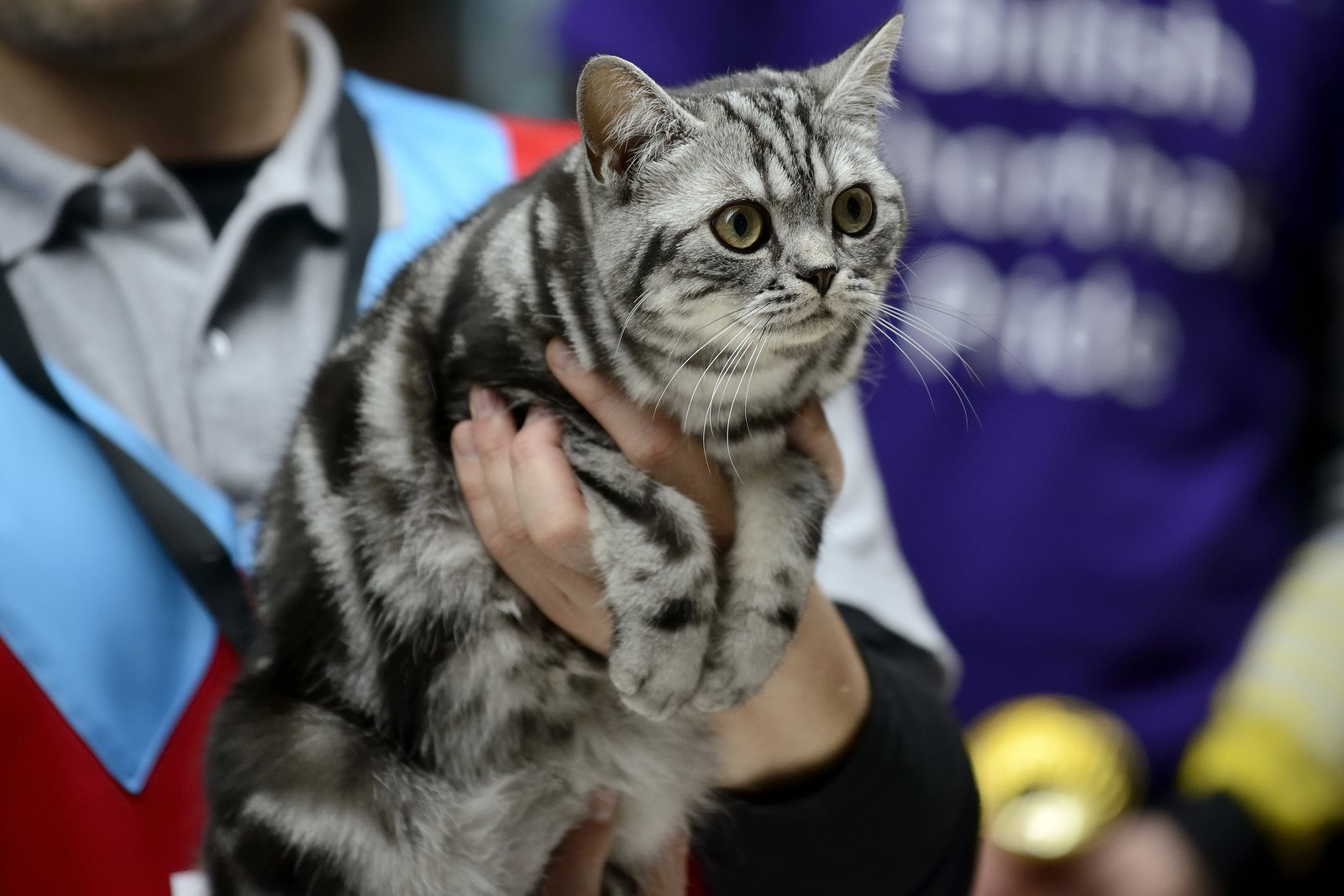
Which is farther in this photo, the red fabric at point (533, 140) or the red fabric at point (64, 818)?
the red fabric at point (533, 140)

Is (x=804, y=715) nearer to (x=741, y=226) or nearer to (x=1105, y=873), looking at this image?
(x=741, y=226)

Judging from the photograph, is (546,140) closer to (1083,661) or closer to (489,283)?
(489,283)

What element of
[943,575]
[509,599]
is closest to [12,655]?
[509,599]

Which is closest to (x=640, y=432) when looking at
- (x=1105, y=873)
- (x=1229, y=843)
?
(x=1105, y=873)

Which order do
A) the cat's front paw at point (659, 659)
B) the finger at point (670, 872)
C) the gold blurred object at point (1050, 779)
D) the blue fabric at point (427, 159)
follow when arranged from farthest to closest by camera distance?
the gold blurred object at point (1050, 779), the blue fabric at point (427, 159), the finger at point (670, 872), the cat's front paw at point (659, 659)

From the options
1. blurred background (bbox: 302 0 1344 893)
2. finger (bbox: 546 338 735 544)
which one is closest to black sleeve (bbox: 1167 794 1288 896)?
blurred background (bbox: 302 0 1344 893)

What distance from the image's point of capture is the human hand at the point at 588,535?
3.11ft

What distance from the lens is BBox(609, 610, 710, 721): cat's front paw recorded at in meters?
0.90

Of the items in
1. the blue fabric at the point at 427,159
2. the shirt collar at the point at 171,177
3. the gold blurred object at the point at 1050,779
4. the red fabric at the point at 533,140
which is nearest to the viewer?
the shirt collar at the point at 171,177

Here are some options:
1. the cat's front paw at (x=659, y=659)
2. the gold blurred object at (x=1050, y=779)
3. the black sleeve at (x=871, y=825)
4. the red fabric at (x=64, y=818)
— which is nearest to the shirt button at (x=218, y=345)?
the red fabric at (x=64, y=818)

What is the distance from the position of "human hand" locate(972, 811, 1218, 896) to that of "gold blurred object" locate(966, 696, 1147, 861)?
3 centimetres

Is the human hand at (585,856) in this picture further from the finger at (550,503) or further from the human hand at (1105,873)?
the human hand at (1105,873)

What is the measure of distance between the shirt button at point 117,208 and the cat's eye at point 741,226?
0.73 m

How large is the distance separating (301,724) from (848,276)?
621 mm
